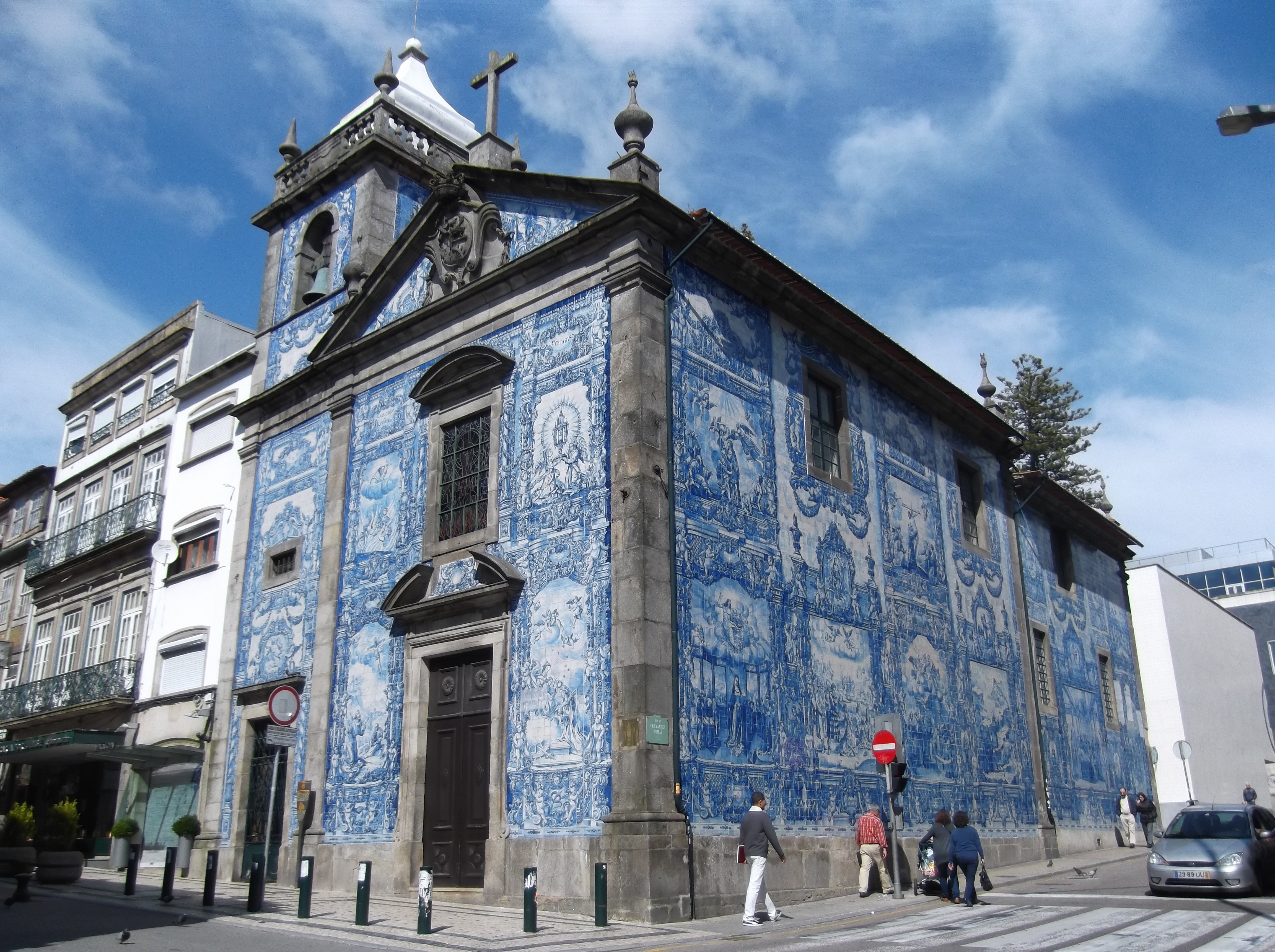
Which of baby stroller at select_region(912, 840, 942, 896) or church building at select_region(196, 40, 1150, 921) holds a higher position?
church building at select_region(196, 40, 1150, 921)

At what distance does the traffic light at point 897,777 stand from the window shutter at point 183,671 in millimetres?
13171

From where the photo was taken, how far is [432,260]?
57.1 feet

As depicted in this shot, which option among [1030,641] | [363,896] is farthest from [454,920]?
[1030,641]

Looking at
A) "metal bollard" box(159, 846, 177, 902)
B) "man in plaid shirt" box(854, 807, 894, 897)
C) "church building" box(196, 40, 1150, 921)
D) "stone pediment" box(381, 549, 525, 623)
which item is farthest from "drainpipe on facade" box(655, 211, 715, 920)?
"metal bollard" box(159, 846, 177, 902)

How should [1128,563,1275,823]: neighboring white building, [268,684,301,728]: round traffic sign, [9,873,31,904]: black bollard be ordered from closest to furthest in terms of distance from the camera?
[268,684,301,728]: round traffic sign, [9,873,31,904]: black bollard, [1128,563,1275,823]: neighboring white building

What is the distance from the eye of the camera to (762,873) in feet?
38.3

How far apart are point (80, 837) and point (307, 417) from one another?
10.8m

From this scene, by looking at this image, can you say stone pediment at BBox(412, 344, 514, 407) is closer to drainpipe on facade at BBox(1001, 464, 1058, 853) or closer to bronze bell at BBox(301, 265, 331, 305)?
bronze bell at BBox(301, 265, 331, 305)

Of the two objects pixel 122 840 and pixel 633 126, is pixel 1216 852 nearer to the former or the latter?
pixel 633 126

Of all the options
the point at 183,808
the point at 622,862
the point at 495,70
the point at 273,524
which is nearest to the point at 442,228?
the point at 495,70

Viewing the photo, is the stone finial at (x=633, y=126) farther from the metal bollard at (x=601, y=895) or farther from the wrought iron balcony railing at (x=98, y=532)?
the wrought iron balcony railing at (x=98, y=532)

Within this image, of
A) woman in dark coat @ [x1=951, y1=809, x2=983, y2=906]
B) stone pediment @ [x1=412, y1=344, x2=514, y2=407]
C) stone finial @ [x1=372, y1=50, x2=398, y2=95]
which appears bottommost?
woman in dark coat @ [x1=951, y1=809, x2=983, y2=906]

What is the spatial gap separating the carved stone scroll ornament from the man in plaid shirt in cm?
930

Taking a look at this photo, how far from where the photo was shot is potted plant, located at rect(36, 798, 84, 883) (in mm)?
15688
